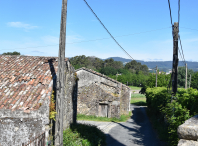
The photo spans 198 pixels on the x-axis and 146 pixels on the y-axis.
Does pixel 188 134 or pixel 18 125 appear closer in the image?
pixel 188 134

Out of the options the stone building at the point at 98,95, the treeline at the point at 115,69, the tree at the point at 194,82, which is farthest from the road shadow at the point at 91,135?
the treeline at the point at 115,69

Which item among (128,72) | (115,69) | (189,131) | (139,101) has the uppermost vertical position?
(115,69)

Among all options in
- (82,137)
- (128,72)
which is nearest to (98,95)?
(82,137)

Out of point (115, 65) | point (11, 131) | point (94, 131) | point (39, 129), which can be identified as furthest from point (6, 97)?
point (115, 65)

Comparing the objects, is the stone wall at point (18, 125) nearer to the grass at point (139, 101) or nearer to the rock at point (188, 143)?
the rock at point (188, 143)

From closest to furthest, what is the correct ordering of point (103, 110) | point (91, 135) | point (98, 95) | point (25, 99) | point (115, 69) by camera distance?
1. point (25, 99)
2. point (91, 135)
3. point (98, 95)
4. point (103, 110)
5. point (115, 69)

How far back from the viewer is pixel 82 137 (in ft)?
32.4

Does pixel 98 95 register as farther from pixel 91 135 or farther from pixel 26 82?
pixel 26 82

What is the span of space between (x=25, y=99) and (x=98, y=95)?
44.4 feet

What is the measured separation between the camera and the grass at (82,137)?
29.8 ft

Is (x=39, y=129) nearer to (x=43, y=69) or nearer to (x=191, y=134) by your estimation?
(x=43, y=69)

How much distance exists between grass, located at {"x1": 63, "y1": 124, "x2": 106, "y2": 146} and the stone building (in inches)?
352

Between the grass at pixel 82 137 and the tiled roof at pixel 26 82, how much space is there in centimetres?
285

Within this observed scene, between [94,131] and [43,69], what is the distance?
4938mm
